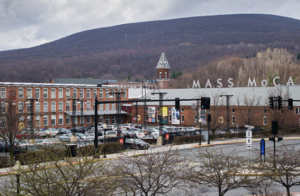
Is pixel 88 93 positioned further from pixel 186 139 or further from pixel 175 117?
pixel 186 139

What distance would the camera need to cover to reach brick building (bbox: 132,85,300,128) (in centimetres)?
5962

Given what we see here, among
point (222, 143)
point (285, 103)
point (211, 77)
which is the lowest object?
point (222, 143)

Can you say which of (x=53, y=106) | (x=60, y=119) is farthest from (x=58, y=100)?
(x=60, y=119)

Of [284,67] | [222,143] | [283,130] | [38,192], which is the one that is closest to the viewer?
[38,192]

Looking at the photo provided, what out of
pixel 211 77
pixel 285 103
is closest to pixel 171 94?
pixel 285 103

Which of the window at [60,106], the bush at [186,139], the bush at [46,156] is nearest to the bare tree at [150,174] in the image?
the bush at [46,156]

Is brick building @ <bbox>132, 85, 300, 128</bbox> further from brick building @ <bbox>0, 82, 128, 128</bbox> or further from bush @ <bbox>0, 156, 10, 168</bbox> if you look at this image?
bush @ <bbox>0, 156, 10, 168</bbox>

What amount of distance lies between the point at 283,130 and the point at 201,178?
44173 mm

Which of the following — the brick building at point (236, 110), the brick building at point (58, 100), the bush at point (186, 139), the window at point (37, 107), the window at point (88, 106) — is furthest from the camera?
the window at point (88, 106)

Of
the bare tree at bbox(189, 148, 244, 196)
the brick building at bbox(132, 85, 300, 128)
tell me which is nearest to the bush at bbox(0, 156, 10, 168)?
the bare tree at bbox(189, 148, 244, 196)

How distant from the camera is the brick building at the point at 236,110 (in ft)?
196

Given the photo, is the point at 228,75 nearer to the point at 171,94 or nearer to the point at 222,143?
the point at 171,94

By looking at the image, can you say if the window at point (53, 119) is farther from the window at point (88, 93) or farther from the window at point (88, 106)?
the window at point (88, 93)

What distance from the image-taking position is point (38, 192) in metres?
12.3
